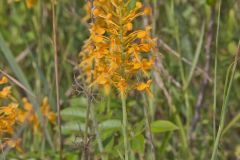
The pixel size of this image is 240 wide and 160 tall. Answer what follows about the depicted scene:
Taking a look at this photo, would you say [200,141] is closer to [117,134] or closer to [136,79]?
[117,134]

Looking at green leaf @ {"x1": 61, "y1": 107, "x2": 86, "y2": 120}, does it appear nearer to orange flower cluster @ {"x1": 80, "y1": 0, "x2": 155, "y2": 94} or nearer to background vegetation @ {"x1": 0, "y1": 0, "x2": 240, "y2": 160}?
background vegetation @ {"x1": 0, "y1": 0, "x2": 240, "y2": 160}

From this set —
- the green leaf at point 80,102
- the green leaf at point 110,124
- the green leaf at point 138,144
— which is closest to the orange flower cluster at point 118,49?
the green leaf at point 138,144

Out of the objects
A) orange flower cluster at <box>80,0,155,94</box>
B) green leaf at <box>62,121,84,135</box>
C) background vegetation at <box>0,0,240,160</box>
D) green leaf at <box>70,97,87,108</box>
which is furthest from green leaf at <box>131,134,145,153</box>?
green leaf at <box>70,97,87,108</box>

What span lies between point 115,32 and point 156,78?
37.3 inches

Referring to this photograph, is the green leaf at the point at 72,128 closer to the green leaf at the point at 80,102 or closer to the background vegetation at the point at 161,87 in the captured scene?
the background vegetation at the point at 161,87

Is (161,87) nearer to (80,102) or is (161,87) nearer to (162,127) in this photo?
(80,102)

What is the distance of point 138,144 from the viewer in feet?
4.99

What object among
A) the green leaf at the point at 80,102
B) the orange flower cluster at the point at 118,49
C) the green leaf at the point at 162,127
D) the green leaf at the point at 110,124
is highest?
the orange flower cluster at the point at 118,49

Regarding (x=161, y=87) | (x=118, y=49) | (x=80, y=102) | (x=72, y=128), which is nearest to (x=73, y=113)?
(x=72, y=128)

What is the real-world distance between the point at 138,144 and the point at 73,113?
1.08 ft

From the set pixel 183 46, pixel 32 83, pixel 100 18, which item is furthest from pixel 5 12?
pixel 100 18

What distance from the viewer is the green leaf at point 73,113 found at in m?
1.77

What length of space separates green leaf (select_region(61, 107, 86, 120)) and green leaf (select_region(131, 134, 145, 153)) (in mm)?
276

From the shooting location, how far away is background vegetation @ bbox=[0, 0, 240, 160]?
1777 millimetres
